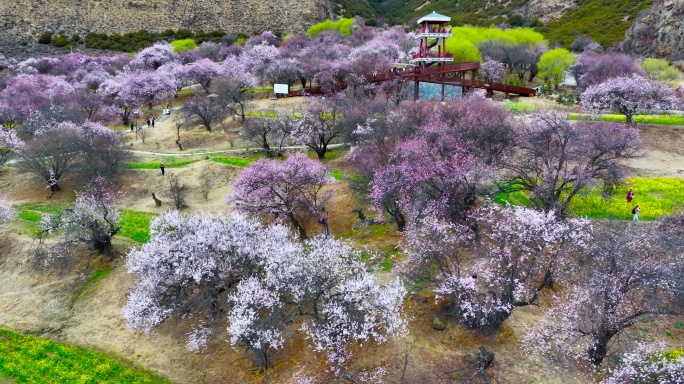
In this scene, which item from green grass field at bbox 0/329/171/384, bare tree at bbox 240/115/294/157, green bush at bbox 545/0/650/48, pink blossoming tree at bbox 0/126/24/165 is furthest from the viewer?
green bush at bbox 545/0/650/48

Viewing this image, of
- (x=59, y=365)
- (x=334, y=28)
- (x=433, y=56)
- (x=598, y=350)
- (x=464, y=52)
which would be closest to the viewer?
(x=598, y=350)

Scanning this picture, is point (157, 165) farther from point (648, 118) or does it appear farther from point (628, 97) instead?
point (648, 118)

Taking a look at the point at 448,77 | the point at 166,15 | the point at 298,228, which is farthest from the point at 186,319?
the point at 166,15

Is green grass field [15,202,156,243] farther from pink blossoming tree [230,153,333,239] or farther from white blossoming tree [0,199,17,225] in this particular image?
pink blossoming tree [230,153,333,239]

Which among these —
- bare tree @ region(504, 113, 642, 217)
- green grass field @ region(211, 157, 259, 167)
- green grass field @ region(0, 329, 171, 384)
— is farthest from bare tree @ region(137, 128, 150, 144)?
bare tree @ region(504, 113, 642, 217)

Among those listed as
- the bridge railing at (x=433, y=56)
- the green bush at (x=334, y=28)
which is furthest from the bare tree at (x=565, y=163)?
the green bush at (x=334, y=28)
